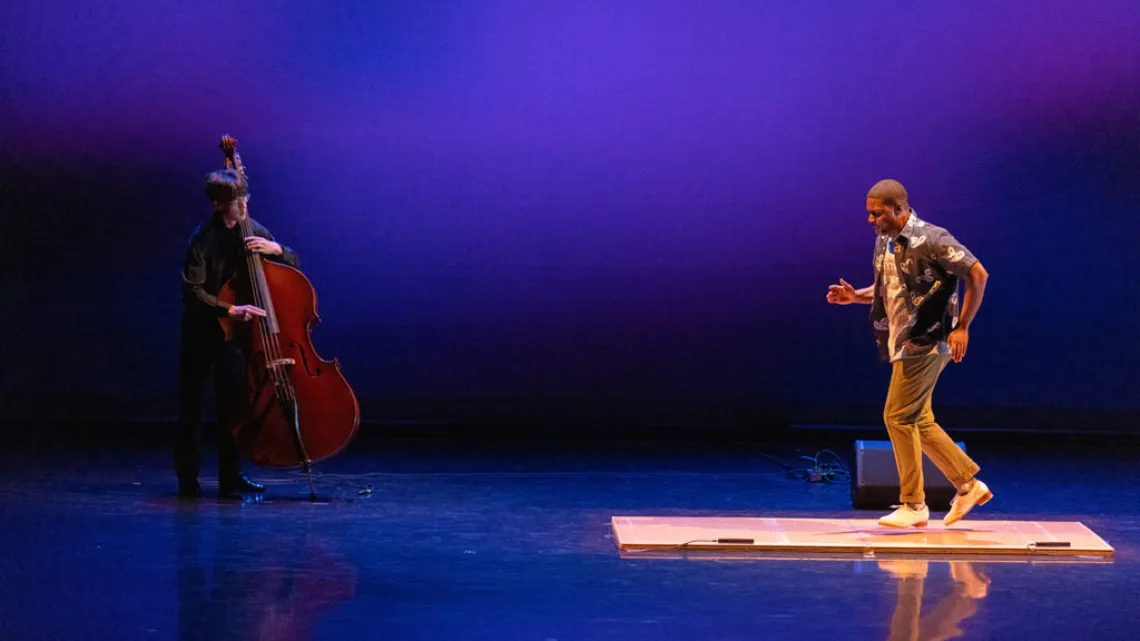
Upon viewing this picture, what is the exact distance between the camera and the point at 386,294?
7.48 m

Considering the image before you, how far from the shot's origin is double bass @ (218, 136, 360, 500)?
5.33m

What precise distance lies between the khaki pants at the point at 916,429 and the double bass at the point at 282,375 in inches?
82.4

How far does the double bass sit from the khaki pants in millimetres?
2092

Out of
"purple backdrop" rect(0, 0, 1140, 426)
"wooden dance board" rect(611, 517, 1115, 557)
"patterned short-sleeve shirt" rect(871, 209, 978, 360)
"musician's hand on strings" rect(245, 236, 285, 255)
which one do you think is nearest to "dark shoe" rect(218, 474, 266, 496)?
"musician's hand on strings" rect(245, 236, 285, 255)

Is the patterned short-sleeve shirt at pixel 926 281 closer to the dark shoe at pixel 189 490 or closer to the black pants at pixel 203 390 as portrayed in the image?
the black pants at pixel 203 390

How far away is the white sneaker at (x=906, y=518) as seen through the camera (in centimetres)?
487

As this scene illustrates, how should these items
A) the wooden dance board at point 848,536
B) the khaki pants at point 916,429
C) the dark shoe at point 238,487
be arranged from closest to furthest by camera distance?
the wooden dance board at point 848,536, the khaki pants at point 916,429, the dark shoe at point 238,487

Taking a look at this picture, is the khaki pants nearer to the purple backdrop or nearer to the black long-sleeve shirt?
the black long-sleeve shirt

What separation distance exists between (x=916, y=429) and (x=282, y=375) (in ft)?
8.02

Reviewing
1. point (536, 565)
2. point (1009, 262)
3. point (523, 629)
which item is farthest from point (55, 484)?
point (1009, 262)

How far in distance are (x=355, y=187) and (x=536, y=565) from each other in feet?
11.6

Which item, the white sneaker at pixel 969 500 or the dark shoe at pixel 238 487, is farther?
the dark shoe at pixel 238 487

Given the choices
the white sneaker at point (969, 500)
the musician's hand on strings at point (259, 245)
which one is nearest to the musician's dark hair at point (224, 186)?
the musician's hand on strings at point (259, 245)

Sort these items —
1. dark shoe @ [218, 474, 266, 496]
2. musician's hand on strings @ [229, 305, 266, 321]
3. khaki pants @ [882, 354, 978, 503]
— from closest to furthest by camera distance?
khaki pants @ [882, 354, 978, 503]
musician's hand on strings @ [229, 305, 266, 321]
dark shoe @ [218, 474, 266, 496]
